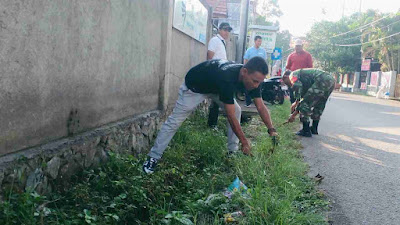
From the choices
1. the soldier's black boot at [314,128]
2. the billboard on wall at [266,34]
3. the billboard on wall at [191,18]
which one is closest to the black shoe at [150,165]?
the billboard on wall at [191,18]

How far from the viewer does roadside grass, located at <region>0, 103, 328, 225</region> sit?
2.68 metres

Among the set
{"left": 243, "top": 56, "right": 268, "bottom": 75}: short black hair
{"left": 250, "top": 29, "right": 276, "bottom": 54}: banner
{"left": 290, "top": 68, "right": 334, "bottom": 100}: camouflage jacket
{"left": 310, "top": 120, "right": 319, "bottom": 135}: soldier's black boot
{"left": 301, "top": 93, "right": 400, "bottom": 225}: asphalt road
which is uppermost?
{"left": 250, "top": 29, "right": 276, "bottom": 54}: banner

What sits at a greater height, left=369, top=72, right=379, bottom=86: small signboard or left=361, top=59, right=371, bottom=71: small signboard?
left=361, top=59, right=371, bottom=71: small signboard

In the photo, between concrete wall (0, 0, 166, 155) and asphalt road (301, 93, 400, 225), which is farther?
asphalt road (301, 93, 400, 225)

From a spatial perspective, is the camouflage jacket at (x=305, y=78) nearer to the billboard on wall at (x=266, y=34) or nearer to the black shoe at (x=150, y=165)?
the black shoe at (x=150, y=165)

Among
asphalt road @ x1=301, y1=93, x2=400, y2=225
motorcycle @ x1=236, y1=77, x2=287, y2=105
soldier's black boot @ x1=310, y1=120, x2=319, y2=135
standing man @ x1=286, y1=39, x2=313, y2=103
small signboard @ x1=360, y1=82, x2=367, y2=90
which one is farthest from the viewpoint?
small signboard @ x1=360, y1=82, x2=367, y2=90

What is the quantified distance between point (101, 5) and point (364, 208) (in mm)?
3069

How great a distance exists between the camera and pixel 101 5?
3768 millimetres

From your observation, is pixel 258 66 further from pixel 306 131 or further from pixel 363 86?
pixel 363 86

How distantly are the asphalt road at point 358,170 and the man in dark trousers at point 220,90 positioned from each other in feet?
3.10

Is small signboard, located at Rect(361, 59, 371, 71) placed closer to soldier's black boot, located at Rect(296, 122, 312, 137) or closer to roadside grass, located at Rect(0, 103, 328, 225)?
soldier's black boot, located at Rect(296, 122, 312, 137)

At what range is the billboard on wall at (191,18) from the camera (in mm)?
6355

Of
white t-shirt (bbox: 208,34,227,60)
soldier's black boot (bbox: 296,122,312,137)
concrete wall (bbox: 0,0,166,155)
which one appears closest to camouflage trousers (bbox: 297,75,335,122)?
soldier's black boot (bbox: 296,122,312,137)

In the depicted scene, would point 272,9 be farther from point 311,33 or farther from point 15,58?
point 15,58
